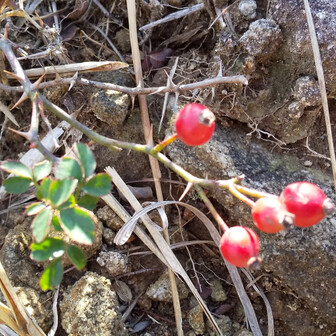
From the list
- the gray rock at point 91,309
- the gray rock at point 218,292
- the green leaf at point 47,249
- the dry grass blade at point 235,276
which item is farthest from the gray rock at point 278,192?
the green leaf at point 47,249

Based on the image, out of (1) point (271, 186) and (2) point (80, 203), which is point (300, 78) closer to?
(1) point (271, 186)

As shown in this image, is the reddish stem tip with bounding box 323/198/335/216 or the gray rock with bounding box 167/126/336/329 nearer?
the reddish stem tip with bounding box 323/198/335/216

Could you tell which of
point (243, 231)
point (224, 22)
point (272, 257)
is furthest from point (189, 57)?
point (243, 231)

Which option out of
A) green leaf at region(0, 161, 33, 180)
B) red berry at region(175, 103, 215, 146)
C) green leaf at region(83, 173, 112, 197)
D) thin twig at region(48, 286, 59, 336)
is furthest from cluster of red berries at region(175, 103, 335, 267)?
thin twig at region(48, 286, 59, 336)

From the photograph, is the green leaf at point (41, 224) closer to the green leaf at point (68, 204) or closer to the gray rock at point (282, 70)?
the green leaf at point (68, 204)

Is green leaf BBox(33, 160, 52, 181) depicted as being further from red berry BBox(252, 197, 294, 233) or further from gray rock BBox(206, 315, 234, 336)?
gray rock BBox(206, 315, 234, 336)

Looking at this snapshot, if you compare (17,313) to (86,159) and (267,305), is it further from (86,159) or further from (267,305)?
(267,305)
